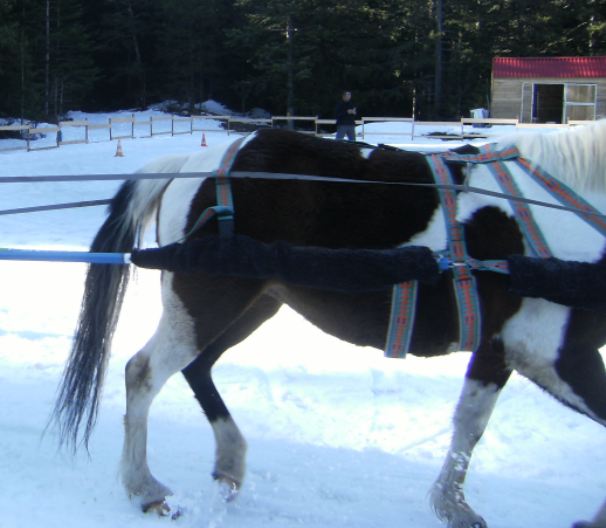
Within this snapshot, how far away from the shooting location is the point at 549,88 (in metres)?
30.6

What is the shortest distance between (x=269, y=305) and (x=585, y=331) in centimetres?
136

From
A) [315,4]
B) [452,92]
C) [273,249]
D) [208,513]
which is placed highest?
[315,4]

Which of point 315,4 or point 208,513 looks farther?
point 315,4

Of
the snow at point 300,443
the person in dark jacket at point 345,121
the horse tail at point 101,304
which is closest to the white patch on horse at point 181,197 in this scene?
the horse tail at point 101,304

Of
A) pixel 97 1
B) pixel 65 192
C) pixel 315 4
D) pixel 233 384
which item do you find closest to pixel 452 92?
pixel 315 4

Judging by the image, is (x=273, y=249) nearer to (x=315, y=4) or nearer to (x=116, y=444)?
(x=116, y=444)

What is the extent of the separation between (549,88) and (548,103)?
606 mm

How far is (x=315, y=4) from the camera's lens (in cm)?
3809

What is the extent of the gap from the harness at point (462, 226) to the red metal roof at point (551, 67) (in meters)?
28.8

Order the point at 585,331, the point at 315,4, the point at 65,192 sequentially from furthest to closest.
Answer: the point at 315,4 → the point at 65,192 → the point at 585,331

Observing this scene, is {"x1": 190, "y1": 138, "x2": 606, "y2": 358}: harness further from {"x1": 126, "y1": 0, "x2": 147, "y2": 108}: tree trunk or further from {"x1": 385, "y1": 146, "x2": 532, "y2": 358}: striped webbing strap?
{"x1": 126, "y1": 0, "x2": 147, "y2": 108}: tree trunk

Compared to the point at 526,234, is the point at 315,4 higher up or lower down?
higher up

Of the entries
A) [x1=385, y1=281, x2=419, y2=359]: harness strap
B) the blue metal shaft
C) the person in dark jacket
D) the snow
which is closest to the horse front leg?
the snow

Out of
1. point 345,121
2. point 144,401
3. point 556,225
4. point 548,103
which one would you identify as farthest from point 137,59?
point 556,225
